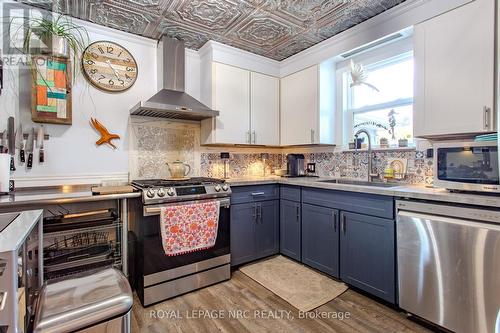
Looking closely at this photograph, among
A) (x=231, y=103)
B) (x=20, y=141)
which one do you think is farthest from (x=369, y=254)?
(x=20, y=141)

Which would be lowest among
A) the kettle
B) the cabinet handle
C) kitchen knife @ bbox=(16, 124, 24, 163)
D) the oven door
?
the oven door

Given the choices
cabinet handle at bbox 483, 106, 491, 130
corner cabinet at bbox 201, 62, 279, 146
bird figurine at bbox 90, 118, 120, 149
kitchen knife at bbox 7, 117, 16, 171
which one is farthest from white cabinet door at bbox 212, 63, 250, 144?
cabinet handle at bbox 483, 106, 491, 130

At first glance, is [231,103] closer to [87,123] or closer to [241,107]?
[241,107]

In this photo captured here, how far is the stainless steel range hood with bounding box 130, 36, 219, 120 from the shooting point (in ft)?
8.11

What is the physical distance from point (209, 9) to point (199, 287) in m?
2.45

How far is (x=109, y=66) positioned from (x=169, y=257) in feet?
6.31

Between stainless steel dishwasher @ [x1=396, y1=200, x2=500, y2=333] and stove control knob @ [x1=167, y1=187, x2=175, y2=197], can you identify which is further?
stove control knob @ [x1=167, y1=187, x2=175, y2=197]

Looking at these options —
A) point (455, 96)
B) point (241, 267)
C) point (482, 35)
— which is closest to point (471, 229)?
point (455, 96)

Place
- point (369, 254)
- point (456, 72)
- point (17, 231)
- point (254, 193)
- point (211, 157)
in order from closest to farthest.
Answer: point (17, 231) < point (456, 72) < point (369, 254) < point (254, 193) < point (211, 157)

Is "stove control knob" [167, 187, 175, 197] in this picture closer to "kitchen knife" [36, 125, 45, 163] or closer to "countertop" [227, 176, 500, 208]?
"countertop" [227, 176, 500, 208]

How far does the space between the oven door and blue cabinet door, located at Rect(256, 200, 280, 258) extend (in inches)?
18.6

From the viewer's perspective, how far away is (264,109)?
3.21m

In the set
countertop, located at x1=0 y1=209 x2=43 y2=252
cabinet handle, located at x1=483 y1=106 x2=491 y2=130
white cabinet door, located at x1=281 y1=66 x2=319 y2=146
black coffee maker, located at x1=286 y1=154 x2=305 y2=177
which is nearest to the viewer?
countertop, located at x1=0 y1=209 x2=43 y2=252

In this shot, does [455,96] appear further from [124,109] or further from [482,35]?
[124,109]
